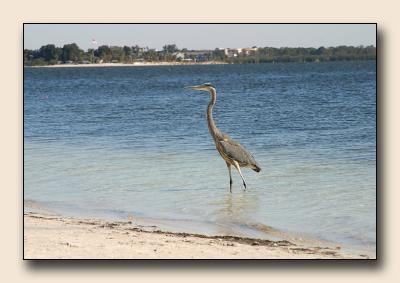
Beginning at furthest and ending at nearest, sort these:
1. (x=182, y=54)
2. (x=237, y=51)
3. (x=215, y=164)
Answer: (x=215, y=164) → (x=182, y=54) → (x=237, y=51)

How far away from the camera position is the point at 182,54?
327 inches

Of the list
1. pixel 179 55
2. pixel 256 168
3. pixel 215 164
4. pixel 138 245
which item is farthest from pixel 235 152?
pixel 138 245

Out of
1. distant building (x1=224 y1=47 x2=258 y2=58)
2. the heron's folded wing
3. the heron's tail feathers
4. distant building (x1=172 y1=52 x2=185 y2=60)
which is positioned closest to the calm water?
the heron's tail feathers

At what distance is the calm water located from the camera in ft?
29.7

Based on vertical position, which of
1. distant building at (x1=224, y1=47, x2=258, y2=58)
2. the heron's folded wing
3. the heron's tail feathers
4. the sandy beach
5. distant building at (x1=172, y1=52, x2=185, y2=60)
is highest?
distant building at (x1=224, y1=47, x2=258, y2=58)

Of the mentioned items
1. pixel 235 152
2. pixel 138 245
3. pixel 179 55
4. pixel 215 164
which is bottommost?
pixel 138 245

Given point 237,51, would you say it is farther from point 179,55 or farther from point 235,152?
point 235,152

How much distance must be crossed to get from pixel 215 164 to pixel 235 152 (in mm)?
1629

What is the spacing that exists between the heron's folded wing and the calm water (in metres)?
0.36

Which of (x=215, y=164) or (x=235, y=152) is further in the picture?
(x=215, y=164)

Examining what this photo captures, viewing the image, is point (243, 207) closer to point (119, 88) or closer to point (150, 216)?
point (150, 216)

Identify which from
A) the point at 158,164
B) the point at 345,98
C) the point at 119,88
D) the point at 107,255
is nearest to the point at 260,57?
the point at 107,255

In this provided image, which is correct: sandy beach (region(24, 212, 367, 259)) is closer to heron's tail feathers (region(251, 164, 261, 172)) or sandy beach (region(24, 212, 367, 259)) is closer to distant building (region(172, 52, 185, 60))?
A: distant building (region(172, 52, 185, 60))

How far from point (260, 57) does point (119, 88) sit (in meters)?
23.7
